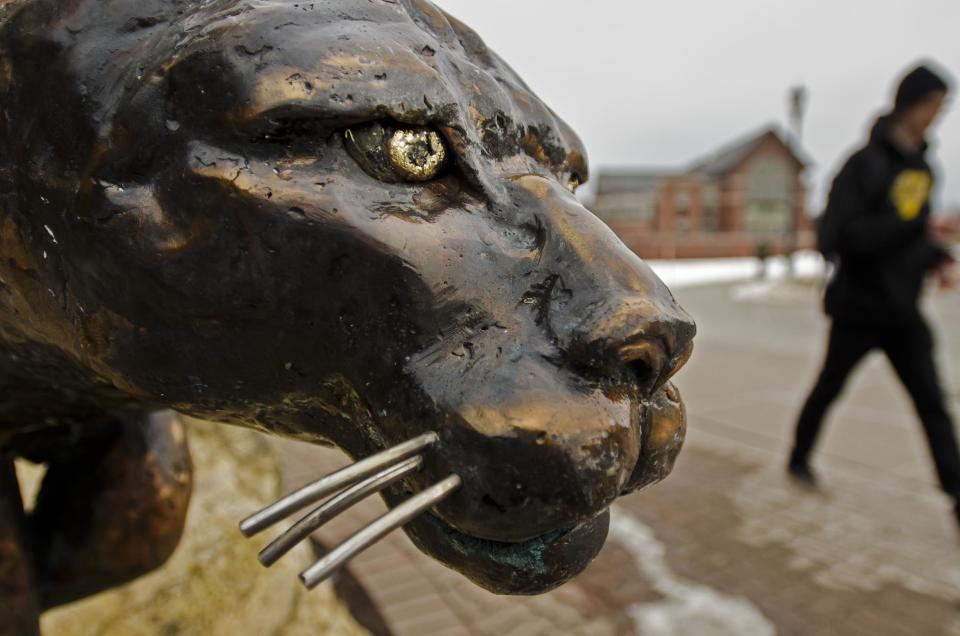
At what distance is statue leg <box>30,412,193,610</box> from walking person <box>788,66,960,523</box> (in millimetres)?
3250

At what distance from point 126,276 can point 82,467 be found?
0.70 m

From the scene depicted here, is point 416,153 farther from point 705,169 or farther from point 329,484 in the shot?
point 705,169

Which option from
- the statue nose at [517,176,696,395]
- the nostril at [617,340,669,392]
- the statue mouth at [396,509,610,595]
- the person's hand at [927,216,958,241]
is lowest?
the person's hand at [927,216,958,241]

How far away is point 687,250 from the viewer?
36.4 m

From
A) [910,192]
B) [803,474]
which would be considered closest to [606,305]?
[910,192]

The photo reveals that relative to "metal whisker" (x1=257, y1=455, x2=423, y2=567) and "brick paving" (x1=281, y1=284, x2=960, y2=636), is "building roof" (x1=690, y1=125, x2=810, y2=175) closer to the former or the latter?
"brick paving" (x1=281, y1=284, x2=960, y2=636)

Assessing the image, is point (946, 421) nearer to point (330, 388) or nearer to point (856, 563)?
point (856, 563)

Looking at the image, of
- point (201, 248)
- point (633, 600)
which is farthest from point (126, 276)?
point (633, 600)

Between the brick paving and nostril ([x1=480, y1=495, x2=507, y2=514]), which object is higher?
nostril ([x1=480, y1=495, x2=507, y2=514])

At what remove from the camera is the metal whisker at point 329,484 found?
24.3 inches

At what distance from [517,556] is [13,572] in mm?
826

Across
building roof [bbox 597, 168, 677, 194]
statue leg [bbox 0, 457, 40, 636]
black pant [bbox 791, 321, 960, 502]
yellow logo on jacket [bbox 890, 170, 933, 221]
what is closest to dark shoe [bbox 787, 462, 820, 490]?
black pant [bbox 791, 321, 960, 502]

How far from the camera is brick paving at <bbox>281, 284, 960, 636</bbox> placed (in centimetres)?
277

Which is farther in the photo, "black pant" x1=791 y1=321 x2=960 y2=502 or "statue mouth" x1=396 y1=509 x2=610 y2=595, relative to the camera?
"black pant" x1=791 y1=321 x2=960 y2=502
